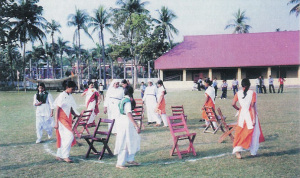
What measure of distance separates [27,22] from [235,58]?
92.1ft

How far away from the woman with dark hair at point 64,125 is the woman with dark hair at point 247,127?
354 cm

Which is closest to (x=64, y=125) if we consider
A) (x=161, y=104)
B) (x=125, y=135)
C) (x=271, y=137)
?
(x=125, y=135)

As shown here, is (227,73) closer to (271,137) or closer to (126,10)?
(126,10)

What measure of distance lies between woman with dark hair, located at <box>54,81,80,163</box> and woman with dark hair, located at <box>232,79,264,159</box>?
139 inches

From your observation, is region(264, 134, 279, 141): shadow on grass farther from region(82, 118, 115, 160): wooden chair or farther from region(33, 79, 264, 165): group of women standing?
region(82, 118, 115, 160): wooden chair

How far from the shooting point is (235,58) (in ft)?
112

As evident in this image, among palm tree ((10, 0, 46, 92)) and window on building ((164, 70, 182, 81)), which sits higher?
palm tree ((10, 0, 46, 92))

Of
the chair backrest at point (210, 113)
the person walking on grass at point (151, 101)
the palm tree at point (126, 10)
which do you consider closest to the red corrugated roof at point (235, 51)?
the palm tree at point (126, 10)

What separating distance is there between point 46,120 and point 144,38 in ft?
99.8

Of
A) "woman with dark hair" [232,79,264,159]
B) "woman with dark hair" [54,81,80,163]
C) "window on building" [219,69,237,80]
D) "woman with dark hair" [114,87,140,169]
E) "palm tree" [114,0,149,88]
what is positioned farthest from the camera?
"palm tree" [114,0,149,88]

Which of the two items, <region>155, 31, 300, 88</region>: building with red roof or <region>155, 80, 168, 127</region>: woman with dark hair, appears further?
<region>155, 31, 300, 88</region>: building with red roof

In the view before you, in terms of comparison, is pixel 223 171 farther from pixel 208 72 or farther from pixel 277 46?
pixel 277 46

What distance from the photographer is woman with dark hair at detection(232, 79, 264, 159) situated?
6.11 meters

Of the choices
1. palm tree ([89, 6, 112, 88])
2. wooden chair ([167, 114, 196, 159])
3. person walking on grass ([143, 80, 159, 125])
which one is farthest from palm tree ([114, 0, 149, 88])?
wooden chair ([167, 114, 196, 159])
